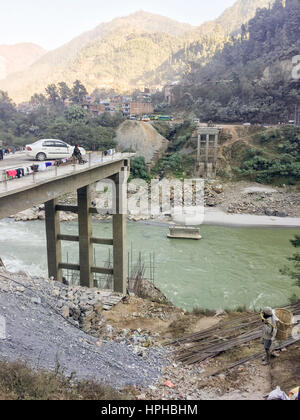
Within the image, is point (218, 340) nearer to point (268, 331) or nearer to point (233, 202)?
point (268, 331)

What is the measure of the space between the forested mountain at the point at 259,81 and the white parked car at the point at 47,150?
4144 centimetres

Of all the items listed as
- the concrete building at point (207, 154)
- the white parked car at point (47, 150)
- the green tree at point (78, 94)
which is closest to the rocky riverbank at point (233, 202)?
the concrete building at point (207, 154)

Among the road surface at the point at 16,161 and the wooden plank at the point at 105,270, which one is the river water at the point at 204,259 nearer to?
the wooden plank at the point at 105,270

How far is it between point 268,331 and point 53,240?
431 inches

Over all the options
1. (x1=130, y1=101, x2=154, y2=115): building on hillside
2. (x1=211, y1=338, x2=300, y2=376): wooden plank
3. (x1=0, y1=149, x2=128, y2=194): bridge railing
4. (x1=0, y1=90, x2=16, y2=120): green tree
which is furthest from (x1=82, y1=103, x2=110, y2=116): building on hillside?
(x1=211, y1=338, x2=300, y2=376): wooden plank

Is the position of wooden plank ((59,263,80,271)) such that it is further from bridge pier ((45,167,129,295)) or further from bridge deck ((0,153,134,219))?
bridge deck ((0,153,134,219))

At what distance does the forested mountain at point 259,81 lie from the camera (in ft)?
167

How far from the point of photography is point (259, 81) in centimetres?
5528

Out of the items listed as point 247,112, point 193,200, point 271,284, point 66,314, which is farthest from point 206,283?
point 247,112

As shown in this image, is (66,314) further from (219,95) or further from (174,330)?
(219,95)

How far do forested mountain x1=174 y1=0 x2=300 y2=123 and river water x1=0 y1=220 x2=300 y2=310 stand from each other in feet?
87.9

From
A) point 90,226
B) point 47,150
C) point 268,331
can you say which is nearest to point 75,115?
point 90,226
